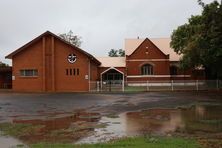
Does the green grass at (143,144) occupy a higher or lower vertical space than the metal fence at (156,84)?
lower

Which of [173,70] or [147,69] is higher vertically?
[147,69]

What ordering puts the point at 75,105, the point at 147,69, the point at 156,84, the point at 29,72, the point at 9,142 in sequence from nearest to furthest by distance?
the point at 9,142, the point at 75,105, the point at 29,72, the point at 156,84, the point at 147,69

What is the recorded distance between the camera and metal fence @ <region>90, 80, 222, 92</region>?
56188 mm

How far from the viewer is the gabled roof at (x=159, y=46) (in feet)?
246

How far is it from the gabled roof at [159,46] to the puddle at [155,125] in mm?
51201

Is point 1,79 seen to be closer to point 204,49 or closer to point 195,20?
point 195,20

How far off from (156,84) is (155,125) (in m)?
48.7

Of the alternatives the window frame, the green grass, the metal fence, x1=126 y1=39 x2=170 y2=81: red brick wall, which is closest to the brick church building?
the metal fence

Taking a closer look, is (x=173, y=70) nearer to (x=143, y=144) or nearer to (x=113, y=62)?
(x=113, y=62)

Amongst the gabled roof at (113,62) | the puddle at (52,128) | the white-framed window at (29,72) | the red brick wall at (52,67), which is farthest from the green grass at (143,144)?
the gabled roof at (113,62)

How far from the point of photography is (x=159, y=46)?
78188mm

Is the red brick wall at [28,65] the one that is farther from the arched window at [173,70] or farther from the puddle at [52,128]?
the puddle at [52,128]

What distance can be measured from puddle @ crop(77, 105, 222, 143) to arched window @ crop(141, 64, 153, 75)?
4789 cm

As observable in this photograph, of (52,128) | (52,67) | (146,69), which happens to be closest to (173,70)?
(146,69)
